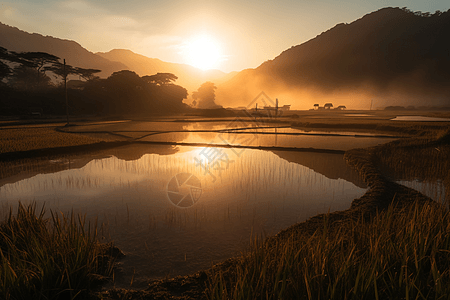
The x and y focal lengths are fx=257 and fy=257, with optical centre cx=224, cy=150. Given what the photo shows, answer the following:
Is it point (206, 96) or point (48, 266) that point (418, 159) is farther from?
point (206, 96)

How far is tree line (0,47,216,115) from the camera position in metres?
35.7

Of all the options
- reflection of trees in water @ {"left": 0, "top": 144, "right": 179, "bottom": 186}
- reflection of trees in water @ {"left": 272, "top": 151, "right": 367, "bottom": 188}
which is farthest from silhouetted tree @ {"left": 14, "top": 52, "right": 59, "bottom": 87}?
reflection of trees in water @ {"left": 272, "top": 151, "right": 367, "bottom": 188}

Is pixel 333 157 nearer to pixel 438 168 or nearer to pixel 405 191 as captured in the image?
pixel 438 168

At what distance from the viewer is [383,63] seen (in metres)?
164

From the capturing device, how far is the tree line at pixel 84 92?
117 feet

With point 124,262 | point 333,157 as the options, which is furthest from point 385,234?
point 333,157

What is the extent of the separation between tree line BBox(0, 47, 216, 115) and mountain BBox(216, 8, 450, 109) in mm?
151222

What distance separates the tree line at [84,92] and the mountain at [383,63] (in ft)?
496

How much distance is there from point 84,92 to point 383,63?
17908 centimetres

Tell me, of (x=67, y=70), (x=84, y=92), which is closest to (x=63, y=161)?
(x=84, y=92)

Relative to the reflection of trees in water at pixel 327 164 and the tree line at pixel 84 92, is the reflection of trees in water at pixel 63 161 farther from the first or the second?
the tree line at pixel 84 92

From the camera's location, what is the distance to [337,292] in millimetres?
2430

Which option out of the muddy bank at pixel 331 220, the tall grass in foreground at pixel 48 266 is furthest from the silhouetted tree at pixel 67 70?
the tall grass in foreground at pixel 48 266

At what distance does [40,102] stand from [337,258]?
145 feet
